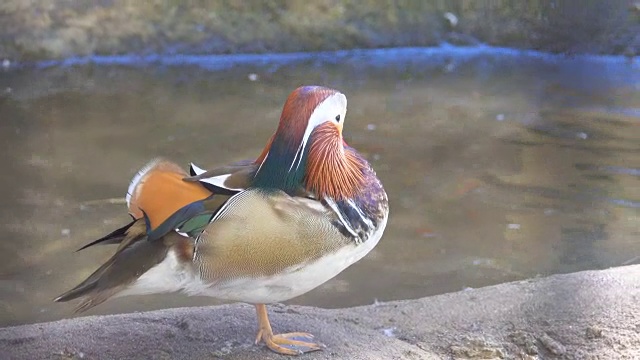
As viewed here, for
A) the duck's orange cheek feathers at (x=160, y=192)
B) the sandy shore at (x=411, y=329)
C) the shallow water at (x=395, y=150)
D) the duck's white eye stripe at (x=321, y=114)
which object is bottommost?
the shallow water at (x=395, y=150)

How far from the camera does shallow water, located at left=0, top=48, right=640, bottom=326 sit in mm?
2893

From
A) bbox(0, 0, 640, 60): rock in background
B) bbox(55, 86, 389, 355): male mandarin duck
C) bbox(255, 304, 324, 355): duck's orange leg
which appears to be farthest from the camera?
bbox(0, 0, 640, 60): rock in background

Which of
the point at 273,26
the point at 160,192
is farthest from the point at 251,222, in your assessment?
the point at 273,26

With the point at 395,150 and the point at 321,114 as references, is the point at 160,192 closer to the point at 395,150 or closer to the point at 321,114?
the point at 321,114

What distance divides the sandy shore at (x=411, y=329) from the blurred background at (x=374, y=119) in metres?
0.65

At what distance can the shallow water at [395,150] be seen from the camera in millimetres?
2893

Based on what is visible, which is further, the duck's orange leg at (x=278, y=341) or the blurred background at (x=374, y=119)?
the blurred background at (x=374, y=119)

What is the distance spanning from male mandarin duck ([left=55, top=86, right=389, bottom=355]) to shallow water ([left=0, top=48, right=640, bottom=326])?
1.20 meters

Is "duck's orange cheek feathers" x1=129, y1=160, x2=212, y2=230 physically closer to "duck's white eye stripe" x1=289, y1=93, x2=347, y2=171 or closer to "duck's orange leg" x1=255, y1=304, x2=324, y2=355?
"duck's white eye stripe" x1=289, y1=93, x2=347, y2=171

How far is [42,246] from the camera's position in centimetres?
299

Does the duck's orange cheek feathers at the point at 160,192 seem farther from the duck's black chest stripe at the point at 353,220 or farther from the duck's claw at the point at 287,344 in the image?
the duck's claw at the point at 287,344

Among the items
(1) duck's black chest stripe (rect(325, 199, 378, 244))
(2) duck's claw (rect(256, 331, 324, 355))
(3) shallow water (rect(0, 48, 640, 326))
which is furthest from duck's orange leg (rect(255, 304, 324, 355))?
(3) shallow water (rect(0, 48, 640, 326))

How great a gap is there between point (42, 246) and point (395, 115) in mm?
2255

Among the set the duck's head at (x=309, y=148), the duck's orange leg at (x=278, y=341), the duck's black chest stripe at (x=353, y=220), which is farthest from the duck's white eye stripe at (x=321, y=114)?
the duck's orange leg at (x=278, y=341)
